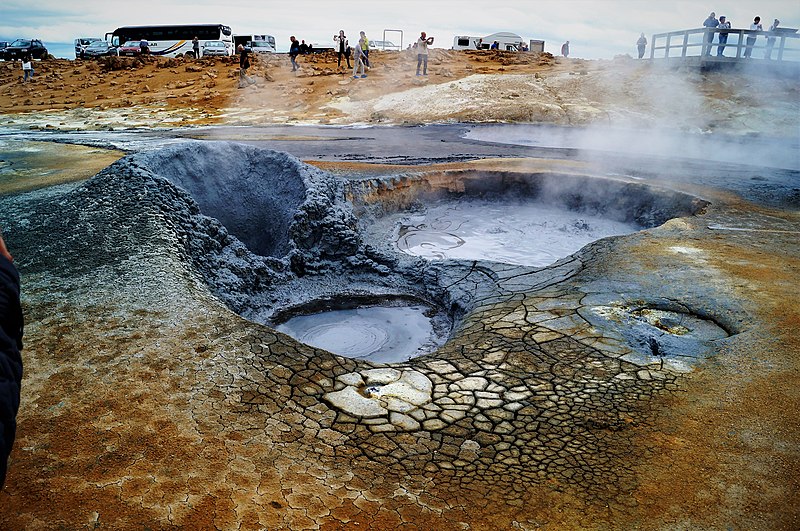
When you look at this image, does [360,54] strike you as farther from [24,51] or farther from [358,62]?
[24,51]

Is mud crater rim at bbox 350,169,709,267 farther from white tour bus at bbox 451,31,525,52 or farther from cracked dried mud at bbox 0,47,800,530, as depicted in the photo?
white tour bus at bbox 451,31,525,52

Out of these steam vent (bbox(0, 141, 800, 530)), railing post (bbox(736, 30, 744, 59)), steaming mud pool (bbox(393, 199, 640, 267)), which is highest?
railing post (bbox(736, 30, 744, 59))

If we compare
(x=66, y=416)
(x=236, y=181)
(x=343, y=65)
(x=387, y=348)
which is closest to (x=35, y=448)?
(x=66, y=416)

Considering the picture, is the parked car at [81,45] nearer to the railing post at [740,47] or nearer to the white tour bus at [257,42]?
the white tour bus at [257,42]

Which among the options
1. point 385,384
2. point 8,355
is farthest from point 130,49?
point 8,355

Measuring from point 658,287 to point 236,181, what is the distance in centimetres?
431

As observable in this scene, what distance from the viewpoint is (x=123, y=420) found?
257 centimetres

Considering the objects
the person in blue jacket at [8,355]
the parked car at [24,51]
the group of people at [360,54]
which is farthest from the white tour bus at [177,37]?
the person in blue jacket at [8,355]

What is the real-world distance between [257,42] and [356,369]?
36.7 metres

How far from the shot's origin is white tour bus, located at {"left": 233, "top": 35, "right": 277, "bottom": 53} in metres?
35.9

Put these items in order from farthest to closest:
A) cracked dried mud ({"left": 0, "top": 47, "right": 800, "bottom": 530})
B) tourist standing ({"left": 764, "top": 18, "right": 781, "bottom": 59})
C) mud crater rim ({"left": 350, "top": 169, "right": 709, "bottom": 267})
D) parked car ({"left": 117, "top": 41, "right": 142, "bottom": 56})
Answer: parked car ({"left": 117, "top": 41, "right": 142, "bottom": 56}) < tourist standing ({"left": 764, "top": 18, "right": 781, "bottom": 59}) < mud crater rim ({"left": 350, "top": 169, "right": 709, "bottom": 267}) < cracked dried mud ({"left": 0, "top": 47, "right": 800, "bottom": 530})

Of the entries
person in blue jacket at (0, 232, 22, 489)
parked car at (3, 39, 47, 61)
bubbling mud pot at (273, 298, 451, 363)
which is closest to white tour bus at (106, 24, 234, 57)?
parked car at (3, 39, 47, 61)

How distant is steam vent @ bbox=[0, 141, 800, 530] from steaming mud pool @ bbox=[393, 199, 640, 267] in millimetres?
1271

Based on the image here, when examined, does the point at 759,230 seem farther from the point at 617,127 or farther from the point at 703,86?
the point at 703,86
